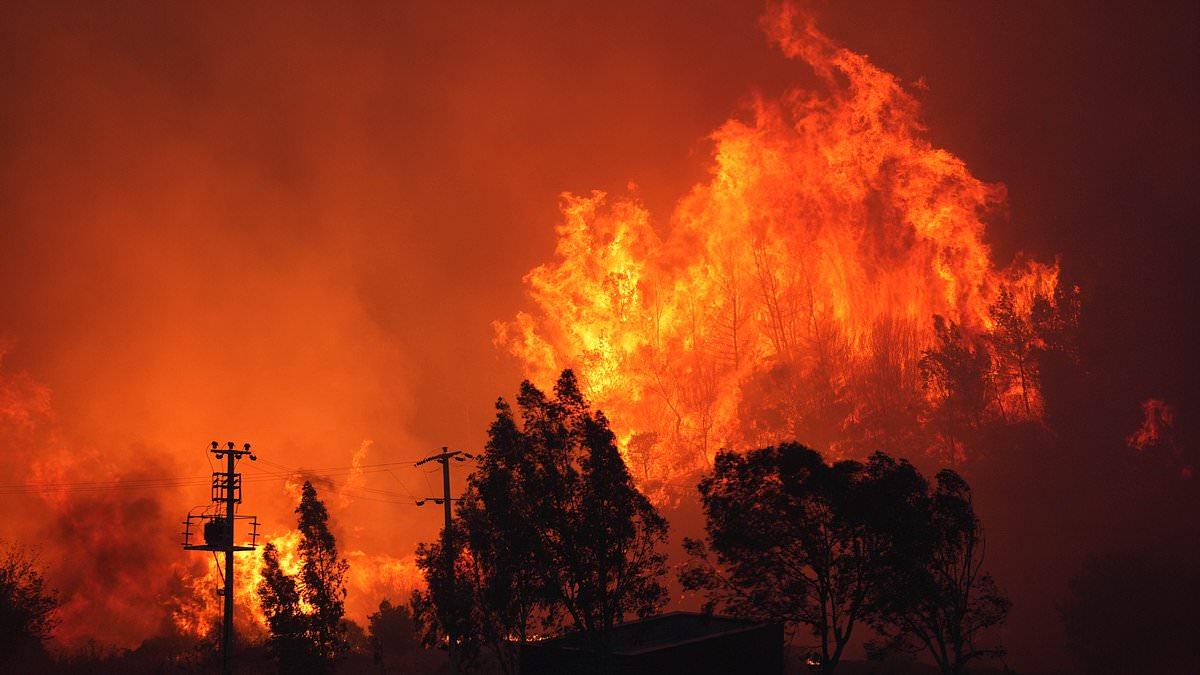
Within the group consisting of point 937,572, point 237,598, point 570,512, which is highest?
point 570,512

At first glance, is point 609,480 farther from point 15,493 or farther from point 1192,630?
point 15,493

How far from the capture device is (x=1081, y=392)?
140 meters

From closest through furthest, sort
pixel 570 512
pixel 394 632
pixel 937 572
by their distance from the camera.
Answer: pixel 570 512, pixel 937 572, pixel 394 632

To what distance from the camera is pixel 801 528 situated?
32219 millimetres

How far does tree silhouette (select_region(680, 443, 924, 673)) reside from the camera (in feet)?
105

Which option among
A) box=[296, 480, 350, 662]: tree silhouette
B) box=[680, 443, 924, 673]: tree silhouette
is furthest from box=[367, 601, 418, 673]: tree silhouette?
box=[680, 443, 924, 673]: tree silhouette

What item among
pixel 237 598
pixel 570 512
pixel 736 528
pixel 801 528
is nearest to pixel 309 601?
pixel 570 512

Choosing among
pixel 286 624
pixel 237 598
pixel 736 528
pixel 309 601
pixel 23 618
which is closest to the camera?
pixel 736 528

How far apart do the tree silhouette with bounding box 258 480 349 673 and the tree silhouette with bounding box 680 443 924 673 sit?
92.3 feet

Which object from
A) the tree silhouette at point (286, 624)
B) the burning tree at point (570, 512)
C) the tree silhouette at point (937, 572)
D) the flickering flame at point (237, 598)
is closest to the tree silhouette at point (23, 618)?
the tree silhouette at point (286, 624)

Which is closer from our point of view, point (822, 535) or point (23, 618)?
point (822, 535)

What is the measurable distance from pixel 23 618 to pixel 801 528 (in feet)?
195

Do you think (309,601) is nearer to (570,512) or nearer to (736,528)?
(570,512)

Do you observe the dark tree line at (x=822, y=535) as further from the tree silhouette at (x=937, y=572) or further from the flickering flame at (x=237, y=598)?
the flickering flame at (x=237, y=598)
